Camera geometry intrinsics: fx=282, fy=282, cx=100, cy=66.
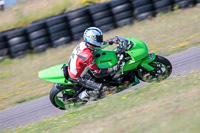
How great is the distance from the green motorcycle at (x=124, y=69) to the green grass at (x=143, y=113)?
Result: 371mm

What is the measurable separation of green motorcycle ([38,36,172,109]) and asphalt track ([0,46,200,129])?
1.31 feet

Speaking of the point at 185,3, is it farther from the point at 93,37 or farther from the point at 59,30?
the point at 93,37

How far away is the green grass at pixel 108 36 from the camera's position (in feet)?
28.7

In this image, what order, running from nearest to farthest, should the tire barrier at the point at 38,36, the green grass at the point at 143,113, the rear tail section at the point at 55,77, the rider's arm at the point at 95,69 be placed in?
the green grass at the point at 143,113, the rider's arm at the point at 95,69, the rear tail section at the point at 55,77, the tire barrier at the point at 38,36

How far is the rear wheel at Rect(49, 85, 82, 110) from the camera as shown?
6363 mm

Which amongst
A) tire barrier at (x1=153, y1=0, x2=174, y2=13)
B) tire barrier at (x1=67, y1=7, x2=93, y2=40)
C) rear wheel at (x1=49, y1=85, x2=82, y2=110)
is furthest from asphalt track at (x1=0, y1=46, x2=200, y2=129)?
tire barrier at (x1=67, y1=7, x2=93, y2=40)

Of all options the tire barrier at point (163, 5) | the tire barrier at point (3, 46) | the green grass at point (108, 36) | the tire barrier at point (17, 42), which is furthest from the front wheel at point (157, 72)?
the tire barrier at point (3, 46)

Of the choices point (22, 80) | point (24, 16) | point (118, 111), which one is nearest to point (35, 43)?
point (22, 80)

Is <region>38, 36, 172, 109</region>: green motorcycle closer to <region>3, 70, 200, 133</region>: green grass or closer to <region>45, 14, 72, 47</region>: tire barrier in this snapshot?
<region>3, 70, 200, 133</region>: green grass

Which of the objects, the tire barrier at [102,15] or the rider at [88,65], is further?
the tire barrier at [102,15]

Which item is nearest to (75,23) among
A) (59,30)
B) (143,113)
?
(59,30)

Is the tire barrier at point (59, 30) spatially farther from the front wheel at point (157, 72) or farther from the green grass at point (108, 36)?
the front wheel at point (157, 72)

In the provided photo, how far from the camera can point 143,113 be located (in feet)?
14.6

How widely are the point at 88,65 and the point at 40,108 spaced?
6.45ft
